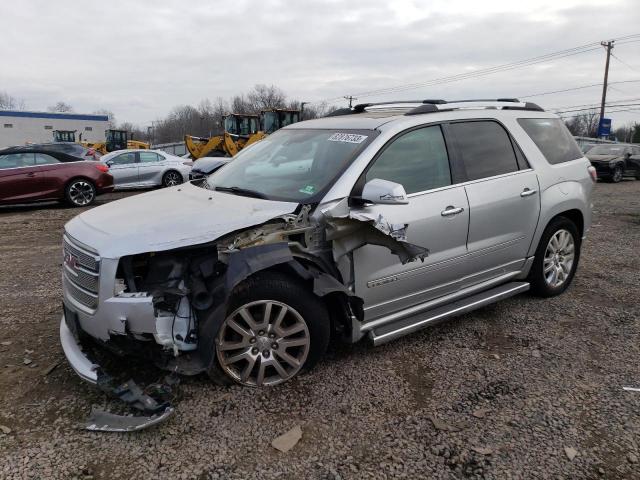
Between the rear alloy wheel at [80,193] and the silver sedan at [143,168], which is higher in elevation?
the silver sedan at [143,168]

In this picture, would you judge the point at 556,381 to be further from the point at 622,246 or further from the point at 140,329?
the point at 622,246

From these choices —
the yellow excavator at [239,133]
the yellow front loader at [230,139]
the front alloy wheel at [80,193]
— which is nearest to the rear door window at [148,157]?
the front alloy wheel at [80,193]

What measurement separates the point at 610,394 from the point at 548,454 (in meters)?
0.88

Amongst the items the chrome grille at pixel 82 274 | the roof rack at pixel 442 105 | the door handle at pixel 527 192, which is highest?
the roof rack at pixel 442 105

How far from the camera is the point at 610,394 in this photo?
3.17 meters

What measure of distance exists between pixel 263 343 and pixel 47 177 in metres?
10.6

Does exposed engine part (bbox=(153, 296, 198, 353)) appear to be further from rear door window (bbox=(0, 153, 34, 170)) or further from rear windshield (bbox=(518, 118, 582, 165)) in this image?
rear door window (bbox=(0, 153, 34, 170))

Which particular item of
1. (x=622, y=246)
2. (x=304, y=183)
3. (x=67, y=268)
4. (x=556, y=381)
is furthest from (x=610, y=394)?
(x=622, y=246)

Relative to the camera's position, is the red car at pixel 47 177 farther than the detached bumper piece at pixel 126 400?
Yes

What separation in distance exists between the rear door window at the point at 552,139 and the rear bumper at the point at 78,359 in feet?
13.3

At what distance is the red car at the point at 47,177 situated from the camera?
11125mm

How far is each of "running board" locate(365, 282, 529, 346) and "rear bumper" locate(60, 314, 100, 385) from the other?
1742 mm

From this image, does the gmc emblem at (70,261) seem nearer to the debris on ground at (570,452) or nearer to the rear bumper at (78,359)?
the rear bumper at (78,359)

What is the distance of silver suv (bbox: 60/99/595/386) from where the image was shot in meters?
2.86
